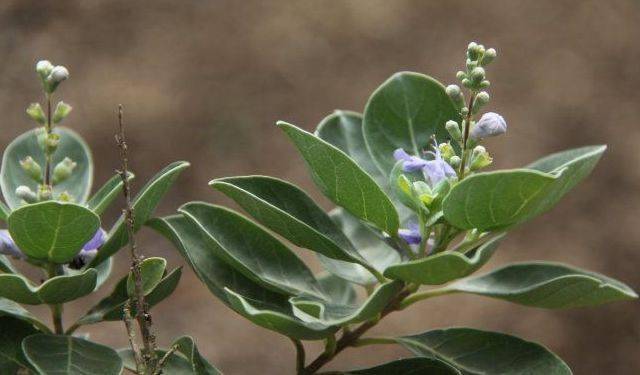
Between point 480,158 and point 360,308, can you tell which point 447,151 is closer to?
point 480,158

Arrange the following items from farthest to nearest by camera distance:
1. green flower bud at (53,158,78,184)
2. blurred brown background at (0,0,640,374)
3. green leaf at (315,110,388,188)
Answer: blurred brown background at (0,0,640,374) → green leaf at (315,110,388,188) → green flower bud at (53,158,78,184)

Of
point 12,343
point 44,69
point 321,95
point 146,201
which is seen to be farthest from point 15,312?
point 321,95

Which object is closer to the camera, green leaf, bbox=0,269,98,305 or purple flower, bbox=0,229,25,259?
green leaf, bbox=0,269,98,305

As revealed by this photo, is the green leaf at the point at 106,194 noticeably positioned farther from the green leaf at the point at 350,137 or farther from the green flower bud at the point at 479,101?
the green flower bud at the point at 479,101


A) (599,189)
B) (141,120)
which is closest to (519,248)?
(599,189)

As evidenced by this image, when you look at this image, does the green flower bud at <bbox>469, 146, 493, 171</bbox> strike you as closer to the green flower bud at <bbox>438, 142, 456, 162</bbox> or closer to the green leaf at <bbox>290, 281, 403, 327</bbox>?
the green flower bud at <bbox>438, 142, 456, 162</bbox>

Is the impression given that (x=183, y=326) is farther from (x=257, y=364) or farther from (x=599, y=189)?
(x=599, y=189)

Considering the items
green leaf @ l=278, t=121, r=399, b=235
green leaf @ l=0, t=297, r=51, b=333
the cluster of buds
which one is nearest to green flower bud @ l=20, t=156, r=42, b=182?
the cluster of buds
